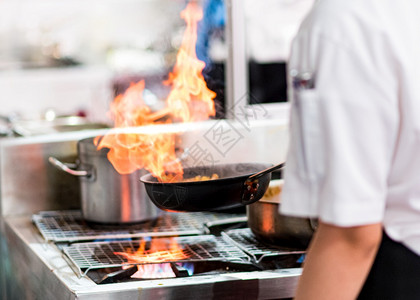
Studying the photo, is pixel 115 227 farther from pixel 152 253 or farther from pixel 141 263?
pixel 141 263

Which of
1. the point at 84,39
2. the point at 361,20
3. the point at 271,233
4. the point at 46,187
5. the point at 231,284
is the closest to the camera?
the point at 361,20

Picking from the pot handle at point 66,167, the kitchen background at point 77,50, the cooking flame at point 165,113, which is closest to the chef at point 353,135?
the cooking flame at point 165,113

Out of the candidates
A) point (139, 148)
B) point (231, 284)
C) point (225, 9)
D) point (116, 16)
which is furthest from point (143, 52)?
point (231, 284)

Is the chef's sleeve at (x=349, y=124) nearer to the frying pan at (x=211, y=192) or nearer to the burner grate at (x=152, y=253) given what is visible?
the frying pan at (x=211, y=192)

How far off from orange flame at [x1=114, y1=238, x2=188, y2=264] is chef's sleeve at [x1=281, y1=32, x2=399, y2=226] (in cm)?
68

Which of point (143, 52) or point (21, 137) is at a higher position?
point (143, 52)

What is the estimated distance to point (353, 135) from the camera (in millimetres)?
792

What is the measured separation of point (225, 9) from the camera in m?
2.14

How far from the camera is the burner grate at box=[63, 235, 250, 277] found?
141 cm

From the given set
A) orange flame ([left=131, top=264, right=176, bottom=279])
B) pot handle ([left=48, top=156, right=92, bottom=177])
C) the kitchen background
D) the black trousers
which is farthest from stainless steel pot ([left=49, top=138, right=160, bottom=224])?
the kitchen background

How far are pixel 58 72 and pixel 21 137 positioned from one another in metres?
4.06

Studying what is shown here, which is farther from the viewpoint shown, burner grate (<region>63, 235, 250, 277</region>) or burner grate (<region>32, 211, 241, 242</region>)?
burner grate (<region>32, 211, 241, 242</region>)

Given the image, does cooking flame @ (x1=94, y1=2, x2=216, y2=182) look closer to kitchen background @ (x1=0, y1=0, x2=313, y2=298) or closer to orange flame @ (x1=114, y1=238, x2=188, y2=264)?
orange flame @ (x1=114, y1=238, x2=188, y2=264)

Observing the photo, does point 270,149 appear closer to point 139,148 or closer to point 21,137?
point 139,148
